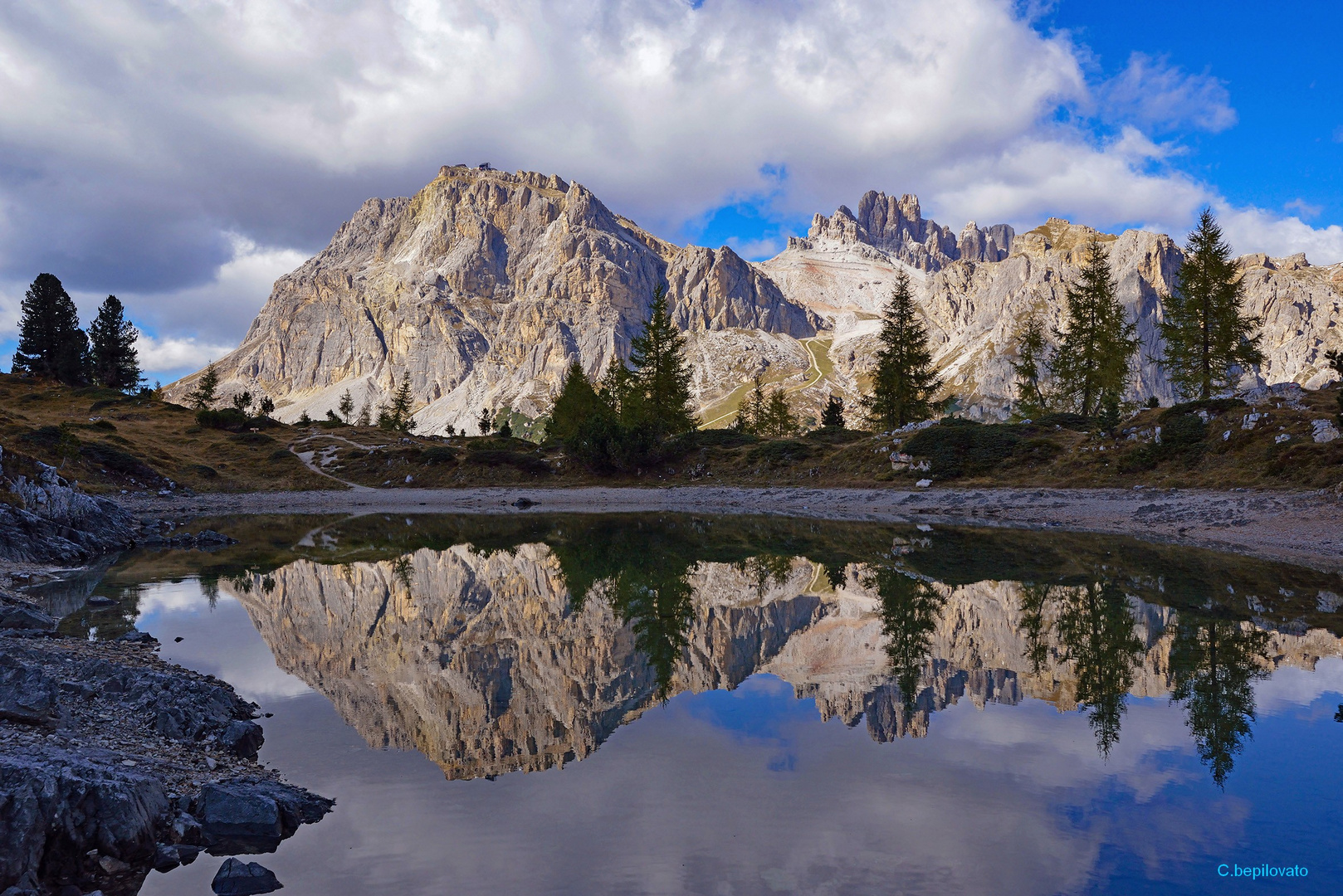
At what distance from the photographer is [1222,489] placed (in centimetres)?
3419

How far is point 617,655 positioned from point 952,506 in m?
33.1

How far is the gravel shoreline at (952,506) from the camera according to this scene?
27.0 metres

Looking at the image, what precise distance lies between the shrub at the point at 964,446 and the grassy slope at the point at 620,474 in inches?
6.7

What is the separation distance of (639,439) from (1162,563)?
4753 cm

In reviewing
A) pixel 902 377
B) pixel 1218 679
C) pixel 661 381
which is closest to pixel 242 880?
pixel 1218 679

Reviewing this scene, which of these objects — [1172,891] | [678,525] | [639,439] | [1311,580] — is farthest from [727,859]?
[639,439]

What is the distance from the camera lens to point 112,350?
105375mm

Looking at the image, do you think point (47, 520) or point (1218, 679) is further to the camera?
point (47, 520)

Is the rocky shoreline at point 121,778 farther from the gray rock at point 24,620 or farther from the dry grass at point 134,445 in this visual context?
the dry grass at point 134,445

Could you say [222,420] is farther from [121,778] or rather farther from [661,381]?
[121,778]

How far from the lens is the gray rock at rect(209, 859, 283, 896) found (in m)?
6.23

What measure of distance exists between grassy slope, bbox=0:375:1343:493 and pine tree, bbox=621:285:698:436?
575cm

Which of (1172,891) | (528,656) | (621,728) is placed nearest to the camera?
(1172,891)

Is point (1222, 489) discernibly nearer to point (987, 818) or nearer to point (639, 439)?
point (987, 818)
